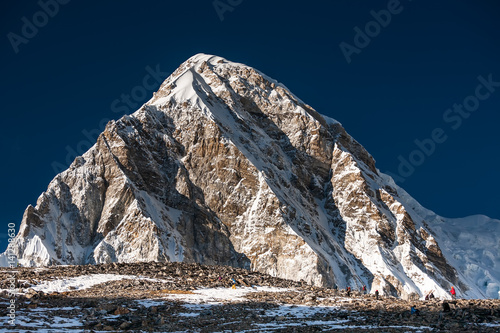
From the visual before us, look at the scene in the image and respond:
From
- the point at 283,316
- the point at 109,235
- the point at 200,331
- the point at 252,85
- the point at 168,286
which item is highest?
the point at 252,85

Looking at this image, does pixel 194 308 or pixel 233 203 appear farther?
pixel 233 203

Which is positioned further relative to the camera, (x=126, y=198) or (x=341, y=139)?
(x=341, y=139)

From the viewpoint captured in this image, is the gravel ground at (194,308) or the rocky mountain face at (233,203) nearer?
the gravel ground at (194,308)

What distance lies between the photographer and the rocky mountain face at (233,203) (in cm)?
10750

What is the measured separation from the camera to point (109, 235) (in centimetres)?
10688

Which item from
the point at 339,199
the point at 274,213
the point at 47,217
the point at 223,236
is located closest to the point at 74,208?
the point at 47,217

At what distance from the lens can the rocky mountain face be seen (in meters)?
108

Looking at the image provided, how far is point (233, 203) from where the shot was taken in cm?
12269

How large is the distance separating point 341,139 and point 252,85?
37329 millimetres

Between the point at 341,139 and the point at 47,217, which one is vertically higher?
the point at 47,217

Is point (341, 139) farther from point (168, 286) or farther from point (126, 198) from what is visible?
point (168, 286)

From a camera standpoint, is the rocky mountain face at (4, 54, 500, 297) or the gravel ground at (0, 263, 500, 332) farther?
the rocky mountain face at (4, 54, 500, 297)

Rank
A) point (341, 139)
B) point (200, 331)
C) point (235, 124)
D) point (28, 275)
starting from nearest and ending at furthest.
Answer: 1. point (200, 331)
2. point (28, 275)
3. point (235, 124)
4. point (341, 139)

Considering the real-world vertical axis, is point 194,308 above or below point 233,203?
below
